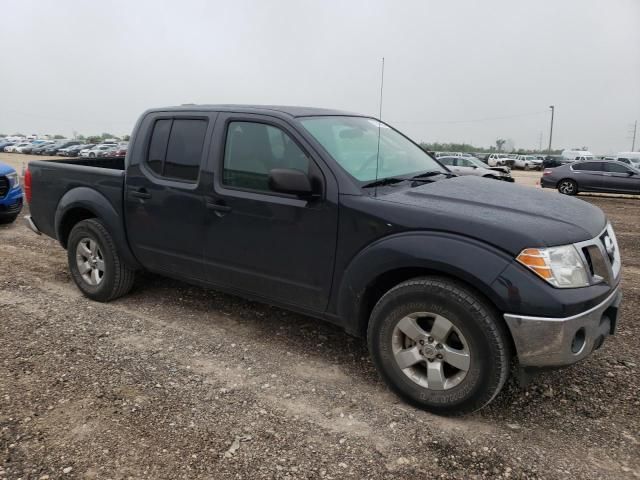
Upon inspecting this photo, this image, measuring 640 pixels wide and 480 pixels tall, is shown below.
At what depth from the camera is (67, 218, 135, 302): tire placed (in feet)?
14.4

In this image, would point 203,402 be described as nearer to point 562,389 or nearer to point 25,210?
point 562,389

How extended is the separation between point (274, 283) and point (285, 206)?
1.81 ft

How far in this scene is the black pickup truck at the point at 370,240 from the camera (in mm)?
2576

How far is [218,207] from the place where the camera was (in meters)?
3.58

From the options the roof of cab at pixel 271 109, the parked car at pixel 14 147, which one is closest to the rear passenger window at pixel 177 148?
the roof of cab at pixel 271 109

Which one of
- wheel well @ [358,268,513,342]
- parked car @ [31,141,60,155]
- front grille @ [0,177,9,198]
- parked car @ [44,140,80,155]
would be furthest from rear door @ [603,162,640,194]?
parked car @ [31,141,60,155]

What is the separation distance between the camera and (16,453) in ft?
8.17

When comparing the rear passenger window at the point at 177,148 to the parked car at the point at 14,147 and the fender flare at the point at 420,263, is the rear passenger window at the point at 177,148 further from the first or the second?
the parked car at the point at 14,147

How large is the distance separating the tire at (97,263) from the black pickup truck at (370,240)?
0.07 feet

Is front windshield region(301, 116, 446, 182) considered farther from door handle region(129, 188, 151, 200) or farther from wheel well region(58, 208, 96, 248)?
wheel well region(58, 208, 96, 248)

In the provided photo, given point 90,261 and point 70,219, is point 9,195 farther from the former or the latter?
point 90,261

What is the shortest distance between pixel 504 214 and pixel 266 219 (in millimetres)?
1515

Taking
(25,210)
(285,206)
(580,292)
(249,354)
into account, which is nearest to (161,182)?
(285,206)

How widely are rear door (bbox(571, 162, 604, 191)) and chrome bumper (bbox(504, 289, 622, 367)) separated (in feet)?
52.0
